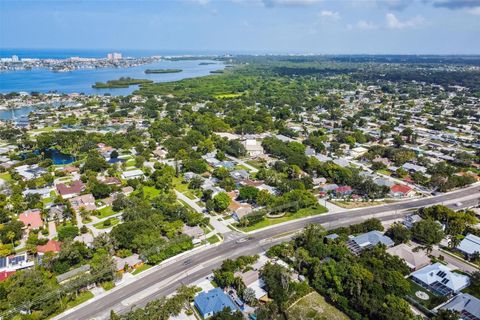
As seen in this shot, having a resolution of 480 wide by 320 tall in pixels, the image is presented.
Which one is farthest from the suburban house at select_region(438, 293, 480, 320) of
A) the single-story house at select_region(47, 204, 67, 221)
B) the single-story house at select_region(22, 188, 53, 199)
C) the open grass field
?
the single-story house at select_region(22, 188, 53, 199)

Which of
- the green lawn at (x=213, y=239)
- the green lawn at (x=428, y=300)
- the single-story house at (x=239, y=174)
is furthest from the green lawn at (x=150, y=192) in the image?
the green lawn at (x=428, y=300)


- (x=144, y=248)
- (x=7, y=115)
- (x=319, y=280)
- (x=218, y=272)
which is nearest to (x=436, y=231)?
(x=319, y=280)

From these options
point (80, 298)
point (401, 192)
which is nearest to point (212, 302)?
point (80, 298)

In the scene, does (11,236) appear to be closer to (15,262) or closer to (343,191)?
(15,262)

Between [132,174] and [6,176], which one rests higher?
[132,174]

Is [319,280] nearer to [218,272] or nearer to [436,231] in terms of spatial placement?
[218,272]

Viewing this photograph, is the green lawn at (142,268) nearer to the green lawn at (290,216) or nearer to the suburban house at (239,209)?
the green lawn at (290,216)
